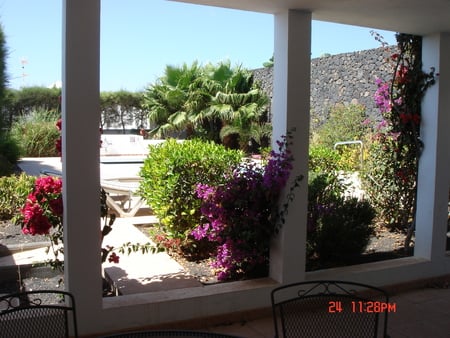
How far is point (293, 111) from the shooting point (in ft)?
11.3

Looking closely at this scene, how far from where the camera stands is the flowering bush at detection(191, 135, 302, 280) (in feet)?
11.3

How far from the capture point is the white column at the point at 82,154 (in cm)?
270

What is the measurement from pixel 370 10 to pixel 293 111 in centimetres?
95

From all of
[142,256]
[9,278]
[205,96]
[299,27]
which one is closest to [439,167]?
[299,27]

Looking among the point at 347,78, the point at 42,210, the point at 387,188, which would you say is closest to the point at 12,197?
the point at 42,210

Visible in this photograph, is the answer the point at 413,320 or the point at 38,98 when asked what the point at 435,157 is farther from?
the point at 38,98

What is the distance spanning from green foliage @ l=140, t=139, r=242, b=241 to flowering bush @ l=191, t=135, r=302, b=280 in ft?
2.37

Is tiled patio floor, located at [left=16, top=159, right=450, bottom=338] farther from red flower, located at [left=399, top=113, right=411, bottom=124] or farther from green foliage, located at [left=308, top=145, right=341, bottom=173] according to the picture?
green foliage, located at [left=308, top=145, right=341, bottom=173]

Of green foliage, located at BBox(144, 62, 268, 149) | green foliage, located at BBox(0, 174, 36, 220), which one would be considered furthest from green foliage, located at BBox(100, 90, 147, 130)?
green foliage, located at BBox(0, 174, 36, 220)

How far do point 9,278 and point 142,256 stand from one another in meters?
1.20

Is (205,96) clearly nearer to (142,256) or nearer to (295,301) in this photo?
(142,256)

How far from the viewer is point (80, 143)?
9.11 feet

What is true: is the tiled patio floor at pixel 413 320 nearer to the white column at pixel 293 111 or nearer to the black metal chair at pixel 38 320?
the white column at pixel 293 111

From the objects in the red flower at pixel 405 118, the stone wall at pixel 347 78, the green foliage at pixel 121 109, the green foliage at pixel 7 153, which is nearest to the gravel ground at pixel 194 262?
the red flower at pixel 405 118
